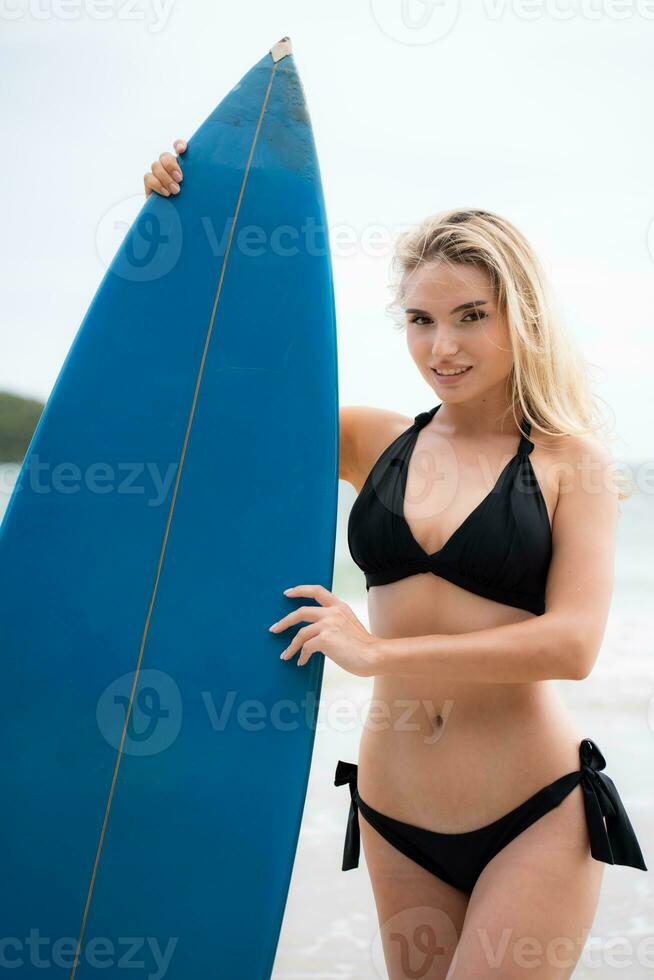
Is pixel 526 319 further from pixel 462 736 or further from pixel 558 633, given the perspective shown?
pixel 462 736

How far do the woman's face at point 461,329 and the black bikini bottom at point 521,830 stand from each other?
2.06 feet

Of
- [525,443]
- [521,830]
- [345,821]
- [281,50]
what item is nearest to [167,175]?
[281,50]

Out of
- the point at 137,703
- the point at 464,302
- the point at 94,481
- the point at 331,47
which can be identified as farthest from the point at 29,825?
the point at 331,47

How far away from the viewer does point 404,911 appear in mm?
1584

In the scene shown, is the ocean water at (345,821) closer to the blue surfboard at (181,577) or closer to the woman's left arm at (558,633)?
the blue surfboard at (181,577)

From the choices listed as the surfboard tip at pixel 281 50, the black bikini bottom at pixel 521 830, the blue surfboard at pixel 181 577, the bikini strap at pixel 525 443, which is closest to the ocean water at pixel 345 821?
the blue surfboard at pixel 181 577

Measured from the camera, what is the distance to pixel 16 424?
39.4 ft

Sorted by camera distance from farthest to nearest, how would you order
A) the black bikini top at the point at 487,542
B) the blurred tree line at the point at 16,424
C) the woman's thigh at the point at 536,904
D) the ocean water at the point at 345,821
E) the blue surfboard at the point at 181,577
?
the blurred tree line at the point at 16,424 < the ocean water at the point at 345,821 < the blue surfboard at the point at 181,577 < the black bikini top at the point at 487,542 < the woman's thigh at the point at 536,904

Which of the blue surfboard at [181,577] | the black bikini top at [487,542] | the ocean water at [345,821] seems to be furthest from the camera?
the ocean water at [345,821]

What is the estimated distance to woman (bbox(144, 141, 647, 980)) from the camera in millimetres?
1437

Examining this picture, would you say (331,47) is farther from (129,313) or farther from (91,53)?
(129,313)

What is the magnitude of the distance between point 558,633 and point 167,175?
3.95 feet

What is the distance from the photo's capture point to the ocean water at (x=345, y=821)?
126 inches

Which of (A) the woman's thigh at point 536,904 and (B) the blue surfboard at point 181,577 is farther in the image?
(B) the blue surfboard at point 181,577
